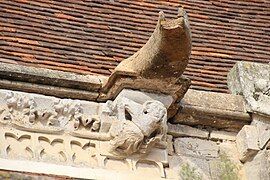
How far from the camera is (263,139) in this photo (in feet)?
22.3

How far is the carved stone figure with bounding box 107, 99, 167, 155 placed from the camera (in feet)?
21.4

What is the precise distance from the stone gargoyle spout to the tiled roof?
0.79 m

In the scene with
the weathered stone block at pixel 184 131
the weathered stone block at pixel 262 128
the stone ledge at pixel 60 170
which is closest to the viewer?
the stone ledge at pixel 60 170

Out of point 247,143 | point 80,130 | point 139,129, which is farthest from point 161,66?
point 247,143

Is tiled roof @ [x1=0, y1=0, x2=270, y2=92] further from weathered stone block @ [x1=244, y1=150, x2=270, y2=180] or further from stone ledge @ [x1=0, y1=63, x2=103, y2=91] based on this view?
weathered stone block @ [x1=244, y1=150, x2=270, y2=180]

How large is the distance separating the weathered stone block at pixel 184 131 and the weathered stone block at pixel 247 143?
0.23 metres

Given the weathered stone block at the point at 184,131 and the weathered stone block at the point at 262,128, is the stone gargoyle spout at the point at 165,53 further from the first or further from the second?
the weathered stone block at the point at 262,128

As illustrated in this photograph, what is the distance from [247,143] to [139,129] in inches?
31.3

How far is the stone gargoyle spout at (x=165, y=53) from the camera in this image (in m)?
6.40

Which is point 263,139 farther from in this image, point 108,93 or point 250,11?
point 250,11

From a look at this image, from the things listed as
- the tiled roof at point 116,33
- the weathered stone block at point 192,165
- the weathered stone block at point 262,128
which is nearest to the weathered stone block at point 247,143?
the weathered stone block at point 262,128

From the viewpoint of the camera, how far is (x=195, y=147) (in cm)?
689

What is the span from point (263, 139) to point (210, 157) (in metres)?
0.37

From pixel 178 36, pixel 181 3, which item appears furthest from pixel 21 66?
pixel 181 3
